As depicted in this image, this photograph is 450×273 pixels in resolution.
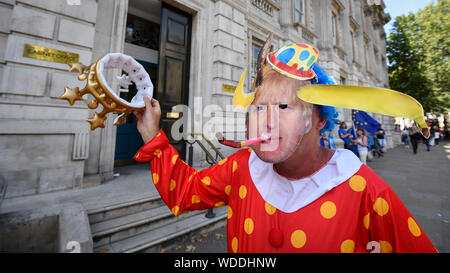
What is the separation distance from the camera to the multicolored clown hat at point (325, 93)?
0.61 meters

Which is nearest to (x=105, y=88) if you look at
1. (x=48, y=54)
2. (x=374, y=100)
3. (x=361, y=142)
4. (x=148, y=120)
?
(x=148, y=120)

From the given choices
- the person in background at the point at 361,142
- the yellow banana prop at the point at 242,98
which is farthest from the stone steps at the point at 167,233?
the person in background at the point at 361,142

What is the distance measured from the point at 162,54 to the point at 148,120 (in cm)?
499

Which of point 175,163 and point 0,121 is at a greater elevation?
point 0,121

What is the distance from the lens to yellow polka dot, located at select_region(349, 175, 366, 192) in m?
0.83

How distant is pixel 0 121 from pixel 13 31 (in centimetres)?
151

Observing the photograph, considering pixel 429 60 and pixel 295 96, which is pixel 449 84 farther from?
pixel 295 96

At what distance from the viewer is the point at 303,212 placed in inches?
34.8

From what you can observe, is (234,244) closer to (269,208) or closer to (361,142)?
(269,208)

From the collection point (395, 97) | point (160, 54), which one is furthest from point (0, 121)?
point (395, 97)

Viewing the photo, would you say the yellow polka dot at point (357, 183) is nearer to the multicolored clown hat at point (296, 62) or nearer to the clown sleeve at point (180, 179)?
the multicolored clown hat at point (296, 62)

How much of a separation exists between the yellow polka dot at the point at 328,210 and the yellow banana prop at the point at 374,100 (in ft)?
1.44

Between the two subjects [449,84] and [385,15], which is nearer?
[449,84]

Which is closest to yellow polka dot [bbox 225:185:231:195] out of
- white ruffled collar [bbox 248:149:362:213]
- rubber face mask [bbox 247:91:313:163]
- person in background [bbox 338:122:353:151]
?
white ruffled collar [bbox 248:149:362:213]
